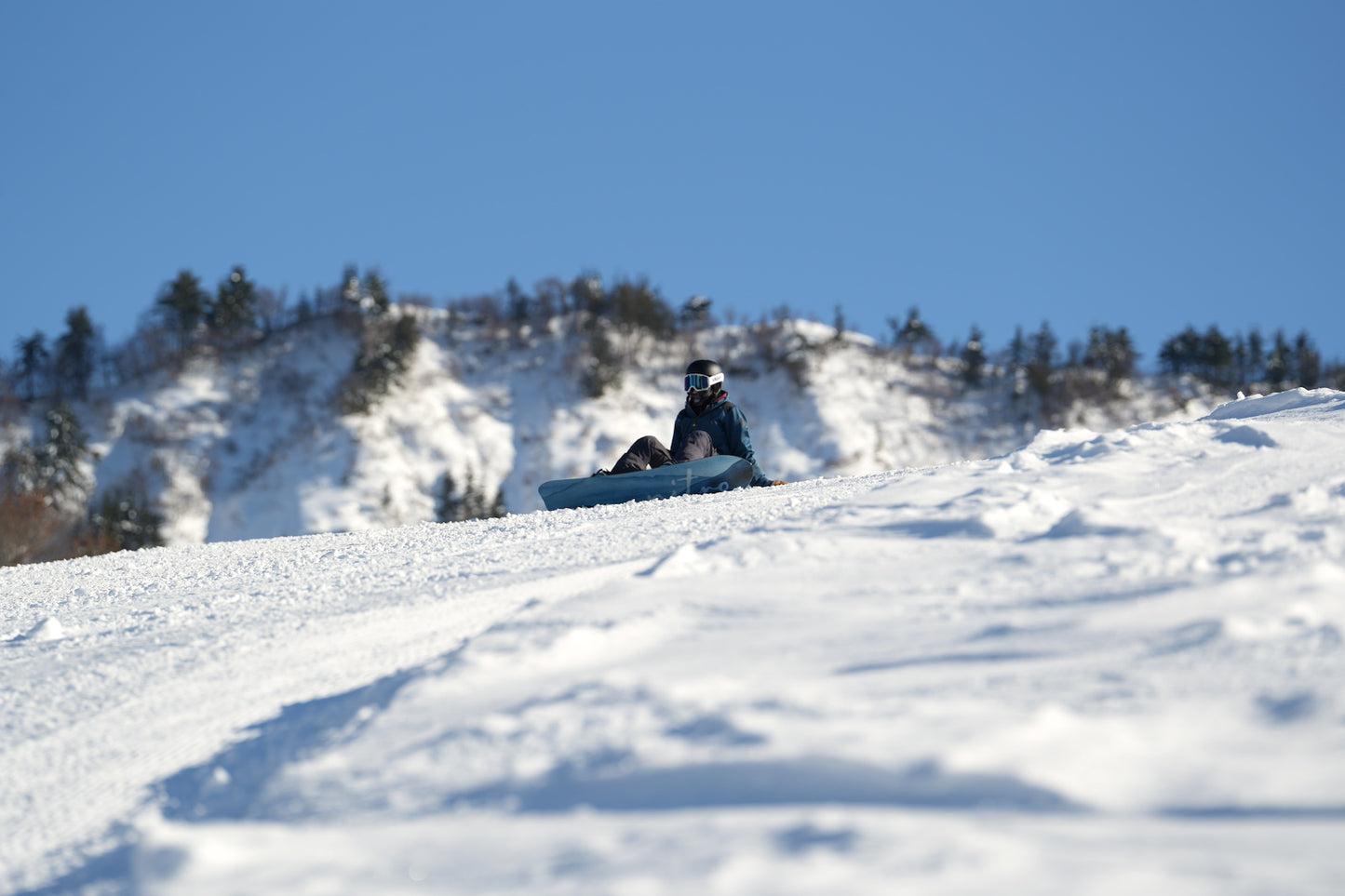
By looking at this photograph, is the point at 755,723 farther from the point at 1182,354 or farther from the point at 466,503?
the point at 1182,354

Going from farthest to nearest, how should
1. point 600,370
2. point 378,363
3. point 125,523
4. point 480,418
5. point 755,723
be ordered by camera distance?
1. point 600,370
2. point 480,418
3. point 378,363
4. point 125,523
5. point 755,723

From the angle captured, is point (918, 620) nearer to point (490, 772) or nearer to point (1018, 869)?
point (1018, 869)

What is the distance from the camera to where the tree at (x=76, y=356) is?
36.2 m

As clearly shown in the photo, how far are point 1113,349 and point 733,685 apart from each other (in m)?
41.8

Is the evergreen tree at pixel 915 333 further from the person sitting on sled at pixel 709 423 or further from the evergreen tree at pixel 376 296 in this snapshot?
the person sitting on sled at pixel 709 423

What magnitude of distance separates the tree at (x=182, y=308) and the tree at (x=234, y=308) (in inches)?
24.4

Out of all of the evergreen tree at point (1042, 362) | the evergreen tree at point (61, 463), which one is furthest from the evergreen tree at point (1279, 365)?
the evergreen tree at point (61, 463)

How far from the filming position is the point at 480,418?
3638cm

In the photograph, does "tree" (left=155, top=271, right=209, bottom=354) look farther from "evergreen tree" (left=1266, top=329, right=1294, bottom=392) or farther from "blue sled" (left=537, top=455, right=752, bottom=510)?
"evergreen tree" (left=1266, top=329, right=1294, bottom=392)

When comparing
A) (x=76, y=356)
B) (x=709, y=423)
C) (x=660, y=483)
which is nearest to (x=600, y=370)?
(x=76, y=356)

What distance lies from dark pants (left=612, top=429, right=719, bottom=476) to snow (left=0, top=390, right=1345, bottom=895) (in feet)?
10.2

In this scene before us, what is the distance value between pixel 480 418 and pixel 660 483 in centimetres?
3094

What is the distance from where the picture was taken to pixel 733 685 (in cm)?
209

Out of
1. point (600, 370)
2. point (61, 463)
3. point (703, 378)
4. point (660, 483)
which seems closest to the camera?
point (660, 483)
